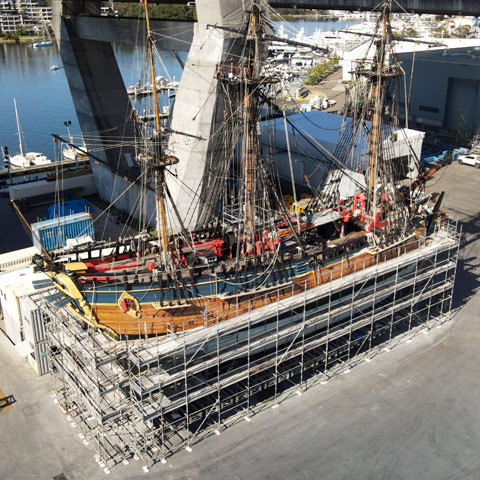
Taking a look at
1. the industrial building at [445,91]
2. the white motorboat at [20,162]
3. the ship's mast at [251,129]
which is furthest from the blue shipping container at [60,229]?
the industrial building at [445,91]

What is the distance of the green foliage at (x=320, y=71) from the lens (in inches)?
3436

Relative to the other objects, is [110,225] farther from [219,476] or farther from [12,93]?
[12,93]

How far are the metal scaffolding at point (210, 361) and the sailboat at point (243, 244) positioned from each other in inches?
26.6

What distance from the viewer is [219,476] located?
65.1ft

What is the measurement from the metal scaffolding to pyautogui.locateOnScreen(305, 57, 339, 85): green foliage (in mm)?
63344

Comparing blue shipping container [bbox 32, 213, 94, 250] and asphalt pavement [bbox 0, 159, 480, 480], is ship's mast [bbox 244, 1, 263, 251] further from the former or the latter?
blue shipping container [bbox 32, 213, 94, 250]

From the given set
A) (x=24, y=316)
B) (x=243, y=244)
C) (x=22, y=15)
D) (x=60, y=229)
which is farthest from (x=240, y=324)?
(x=22, y=15)

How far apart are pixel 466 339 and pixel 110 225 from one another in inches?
846

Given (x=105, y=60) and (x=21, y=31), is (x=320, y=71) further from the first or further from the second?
(x=21, y=31)

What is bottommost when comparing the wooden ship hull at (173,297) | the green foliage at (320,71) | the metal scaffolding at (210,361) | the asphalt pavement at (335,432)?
the asphalt pavement at (335,432)

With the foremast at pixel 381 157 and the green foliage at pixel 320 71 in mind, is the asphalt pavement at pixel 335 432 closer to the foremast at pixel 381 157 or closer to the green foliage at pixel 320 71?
the foremast at pixel 381 157

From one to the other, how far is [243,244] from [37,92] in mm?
73341

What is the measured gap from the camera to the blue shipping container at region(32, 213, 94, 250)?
31.9 m

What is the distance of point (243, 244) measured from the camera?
2539 cm
